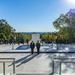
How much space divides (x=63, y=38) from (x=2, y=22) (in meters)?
19.4

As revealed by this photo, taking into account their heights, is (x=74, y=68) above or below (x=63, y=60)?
below

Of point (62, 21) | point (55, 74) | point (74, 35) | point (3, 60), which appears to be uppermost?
point (62, 21)

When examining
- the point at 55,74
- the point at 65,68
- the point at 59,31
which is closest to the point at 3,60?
the point at 55,74

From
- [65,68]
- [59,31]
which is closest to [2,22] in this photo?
[59,31]

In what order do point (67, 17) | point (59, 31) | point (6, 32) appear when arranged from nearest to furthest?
point (67, 17), point (59, 31), point (6, 32)

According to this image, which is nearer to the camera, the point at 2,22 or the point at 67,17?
the point at 67,17

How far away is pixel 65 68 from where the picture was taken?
10.7 metres

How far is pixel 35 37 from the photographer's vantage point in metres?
31.6

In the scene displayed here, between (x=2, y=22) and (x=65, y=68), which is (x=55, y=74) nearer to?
(x=65, y=68)

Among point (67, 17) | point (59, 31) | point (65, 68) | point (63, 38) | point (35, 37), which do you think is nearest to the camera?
point (65, 68)

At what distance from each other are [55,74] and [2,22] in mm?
42378

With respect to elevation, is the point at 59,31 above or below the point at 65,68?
above

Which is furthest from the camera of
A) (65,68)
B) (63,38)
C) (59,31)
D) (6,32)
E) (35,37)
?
(6,32)

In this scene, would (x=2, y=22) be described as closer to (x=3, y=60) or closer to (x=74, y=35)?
(x=74, y=35)
